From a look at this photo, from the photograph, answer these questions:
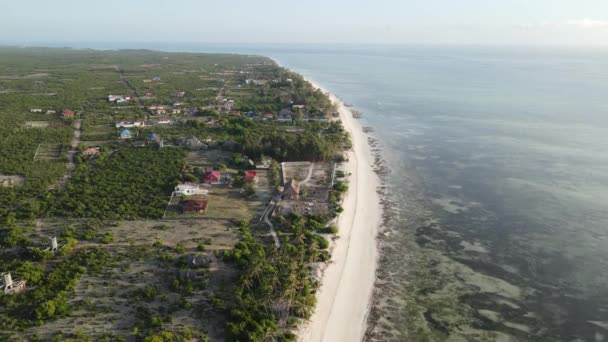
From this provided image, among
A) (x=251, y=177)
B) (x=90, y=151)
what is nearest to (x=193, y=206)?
(x=251, y=177)

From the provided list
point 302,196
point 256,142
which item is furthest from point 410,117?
point 302,196

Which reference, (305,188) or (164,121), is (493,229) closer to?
(305,188)

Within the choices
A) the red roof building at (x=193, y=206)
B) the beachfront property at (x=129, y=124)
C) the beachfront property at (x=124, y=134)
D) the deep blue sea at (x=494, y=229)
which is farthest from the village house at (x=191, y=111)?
the red roof building at (x=193, y=206)

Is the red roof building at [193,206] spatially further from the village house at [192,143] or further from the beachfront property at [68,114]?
the beachfront property at [68,114]

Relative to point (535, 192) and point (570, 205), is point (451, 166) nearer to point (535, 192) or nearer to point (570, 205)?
point (535, 192)

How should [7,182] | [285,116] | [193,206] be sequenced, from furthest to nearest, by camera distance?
[285,116], [7,182], [193,206]

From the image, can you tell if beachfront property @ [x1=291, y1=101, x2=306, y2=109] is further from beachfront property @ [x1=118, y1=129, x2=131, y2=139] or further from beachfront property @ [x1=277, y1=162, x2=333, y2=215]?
beachfront property @ [x1=277, y1=162, x2=333, y2=215]
